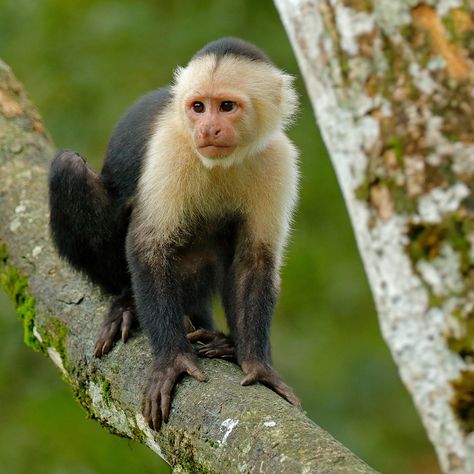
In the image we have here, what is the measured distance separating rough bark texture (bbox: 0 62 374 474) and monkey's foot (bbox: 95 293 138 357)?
5cm

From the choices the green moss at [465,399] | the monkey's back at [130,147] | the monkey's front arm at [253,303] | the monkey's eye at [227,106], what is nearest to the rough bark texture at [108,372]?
the monkey's front arm at [253,303]

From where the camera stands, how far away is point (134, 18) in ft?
27.6

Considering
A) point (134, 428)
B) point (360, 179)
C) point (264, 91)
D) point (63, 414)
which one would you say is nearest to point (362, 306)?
point (63, 414)

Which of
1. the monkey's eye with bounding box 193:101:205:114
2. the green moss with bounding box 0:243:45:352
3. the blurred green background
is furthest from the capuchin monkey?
the blurred green background

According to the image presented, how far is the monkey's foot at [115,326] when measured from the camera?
4.07 meters

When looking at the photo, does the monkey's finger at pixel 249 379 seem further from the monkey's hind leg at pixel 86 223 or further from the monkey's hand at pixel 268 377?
the monkey's hind leg at pixel 86 223

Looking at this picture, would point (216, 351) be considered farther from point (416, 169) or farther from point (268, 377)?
point (416, 169)

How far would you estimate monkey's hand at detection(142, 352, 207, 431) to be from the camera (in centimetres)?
359

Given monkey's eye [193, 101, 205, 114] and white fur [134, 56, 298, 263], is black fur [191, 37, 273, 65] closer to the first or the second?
white fur [134, 56, 298, 263]

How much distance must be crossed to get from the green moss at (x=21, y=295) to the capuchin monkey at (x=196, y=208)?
0.93 feet

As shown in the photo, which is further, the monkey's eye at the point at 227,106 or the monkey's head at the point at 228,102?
the monkey's eye at the point at 227,106

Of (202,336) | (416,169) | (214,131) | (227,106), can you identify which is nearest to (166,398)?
(202,336)

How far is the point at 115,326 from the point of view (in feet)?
13.7

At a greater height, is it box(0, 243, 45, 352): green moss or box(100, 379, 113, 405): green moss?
box(0, 243, 45, 352): green moss
